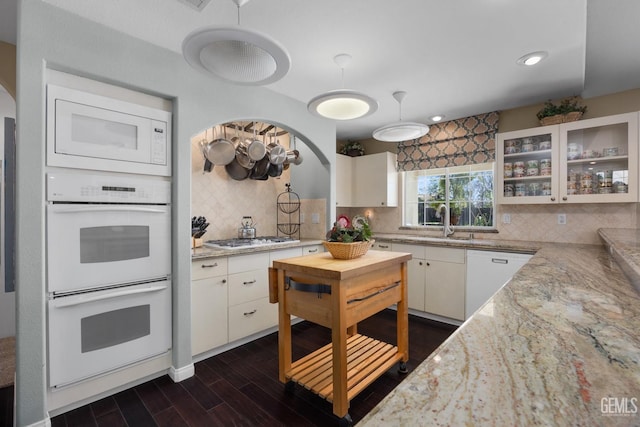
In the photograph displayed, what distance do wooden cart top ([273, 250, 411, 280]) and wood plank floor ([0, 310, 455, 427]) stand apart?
88cm

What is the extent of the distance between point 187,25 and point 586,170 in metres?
3.63

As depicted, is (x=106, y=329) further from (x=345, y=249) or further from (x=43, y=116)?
(x=345, y=249)

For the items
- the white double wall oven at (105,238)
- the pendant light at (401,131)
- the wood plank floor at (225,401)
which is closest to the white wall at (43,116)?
the white double wall oven at (105,238)

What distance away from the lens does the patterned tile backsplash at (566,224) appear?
286 cm

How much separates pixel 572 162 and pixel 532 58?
1223mm

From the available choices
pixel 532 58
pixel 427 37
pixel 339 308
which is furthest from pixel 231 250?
pixel 532 58

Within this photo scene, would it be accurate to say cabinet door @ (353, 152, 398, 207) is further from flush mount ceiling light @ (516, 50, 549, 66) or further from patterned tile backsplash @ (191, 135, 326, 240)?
flush mount ceiling light @ (516, 50, 549, 66)

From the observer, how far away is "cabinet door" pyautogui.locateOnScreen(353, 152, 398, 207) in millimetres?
4215

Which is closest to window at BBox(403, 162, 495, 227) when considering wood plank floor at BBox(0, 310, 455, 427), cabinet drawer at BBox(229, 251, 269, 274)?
wood plank floor at BBox(0, 310, 455, 427)

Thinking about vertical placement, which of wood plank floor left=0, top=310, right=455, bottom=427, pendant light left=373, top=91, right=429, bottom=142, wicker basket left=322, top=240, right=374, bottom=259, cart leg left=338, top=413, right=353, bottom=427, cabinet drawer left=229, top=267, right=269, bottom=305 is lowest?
wood plank floor left=0, top=310, right=455, bottom=427

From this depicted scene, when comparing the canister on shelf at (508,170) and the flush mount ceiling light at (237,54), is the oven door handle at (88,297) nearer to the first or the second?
the flush mount ceiling light at (237,54)

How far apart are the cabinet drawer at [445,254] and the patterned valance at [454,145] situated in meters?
1.20

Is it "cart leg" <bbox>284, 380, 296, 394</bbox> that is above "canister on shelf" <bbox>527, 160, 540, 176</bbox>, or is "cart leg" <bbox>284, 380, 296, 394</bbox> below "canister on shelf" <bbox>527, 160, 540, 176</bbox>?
below

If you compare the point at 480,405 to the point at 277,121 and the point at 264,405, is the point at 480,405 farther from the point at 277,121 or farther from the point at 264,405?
the point at 277,121
